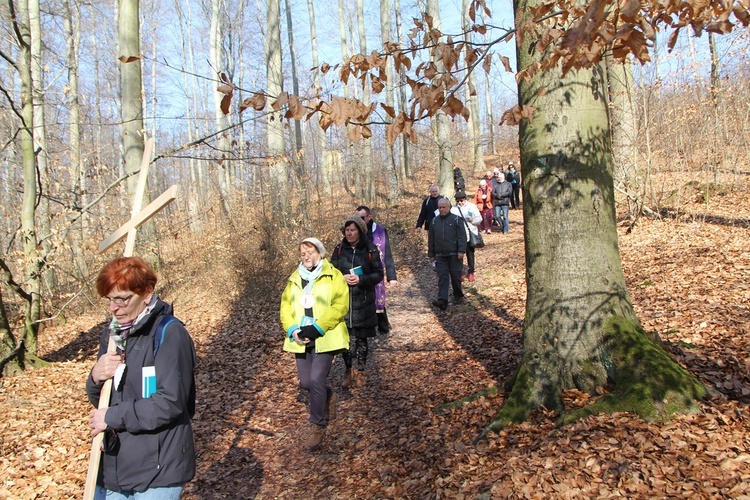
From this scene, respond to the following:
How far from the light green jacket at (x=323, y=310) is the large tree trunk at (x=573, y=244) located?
5.26 feet

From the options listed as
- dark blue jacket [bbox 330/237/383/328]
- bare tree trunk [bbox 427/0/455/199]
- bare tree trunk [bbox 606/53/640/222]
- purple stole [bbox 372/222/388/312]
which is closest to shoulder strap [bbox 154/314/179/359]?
dark blue jacket [bbox 330/237/383/328]

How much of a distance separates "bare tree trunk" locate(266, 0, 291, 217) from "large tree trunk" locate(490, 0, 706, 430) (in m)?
6.21

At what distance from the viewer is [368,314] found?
6352mm

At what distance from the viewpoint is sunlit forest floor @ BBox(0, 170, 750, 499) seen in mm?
3195

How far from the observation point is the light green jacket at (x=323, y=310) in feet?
15.5

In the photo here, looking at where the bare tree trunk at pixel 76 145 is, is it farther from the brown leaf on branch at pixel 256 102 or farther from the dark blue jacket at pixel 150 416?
the dark blue jacket at pixel 150 416

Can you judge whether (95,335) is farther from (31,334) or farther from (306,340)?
(306,340)

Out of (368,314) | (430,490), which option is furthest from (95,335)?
(430,490)

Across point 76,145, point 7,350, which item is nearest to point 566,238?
point 7,350

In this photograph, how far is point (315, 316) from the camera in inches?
188

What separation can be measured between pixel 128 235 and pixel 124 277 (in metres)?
0.30

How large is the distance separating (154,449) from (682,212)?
1300 centimetres

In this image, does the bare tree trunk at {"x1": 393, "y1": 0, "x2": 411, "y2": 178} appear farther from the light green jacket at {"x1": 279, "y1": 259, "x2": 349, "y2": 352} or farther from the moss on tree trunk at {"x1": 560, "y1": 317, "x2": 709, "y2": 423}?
the moss on tree trunk at {"x1": 560, "y1": 317, "x2": 709, "y2": 423}

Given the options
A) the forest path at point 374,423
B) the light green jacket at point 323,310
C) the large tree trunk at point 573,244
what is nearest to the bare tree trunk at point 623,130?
the forest path at point 374,423
